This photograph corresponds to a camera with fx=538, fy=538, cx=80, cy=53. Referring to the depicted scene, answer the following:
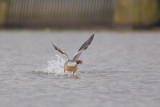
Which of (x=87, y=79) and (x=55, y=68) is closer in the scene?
(x=87, y=79)

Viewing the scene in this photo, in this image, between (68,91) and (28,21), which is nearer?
(68,91)

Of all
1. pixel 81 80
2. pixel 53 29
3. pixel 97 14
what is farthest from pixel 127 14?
pixel 81 80

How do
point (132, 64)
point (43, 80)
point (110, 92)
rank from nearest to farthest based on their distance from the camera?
1. point (110, 92)
2. point (43, 80)
3. point (132, 64)

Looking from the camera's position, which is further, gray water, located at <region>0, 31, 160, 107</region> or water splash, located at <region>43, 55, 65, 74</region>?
water splash, located at <region>43, 55, 65, 74</region>

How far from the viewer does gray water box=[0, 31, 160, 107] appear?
26.1 feet

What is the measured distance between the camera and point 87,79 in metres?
10.6

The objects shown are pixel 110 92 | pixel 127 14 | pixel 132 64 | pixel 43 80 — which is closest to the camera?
pixel 110 92

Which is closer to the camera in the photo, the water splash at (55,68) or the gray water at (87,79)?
the gray water at (87,79)

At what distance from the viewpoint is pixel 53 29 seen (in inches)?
1125

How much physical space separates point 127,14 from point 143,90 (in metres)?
18.7

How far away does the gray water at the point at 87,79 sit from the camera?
7.96m

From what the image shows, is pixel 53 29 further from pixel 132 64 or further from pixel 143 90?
pixel 143 90

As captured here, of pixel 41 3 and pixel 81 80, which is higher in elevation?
pixel 41 3

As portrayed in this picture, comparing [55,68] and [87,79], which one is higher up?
[55,68]
